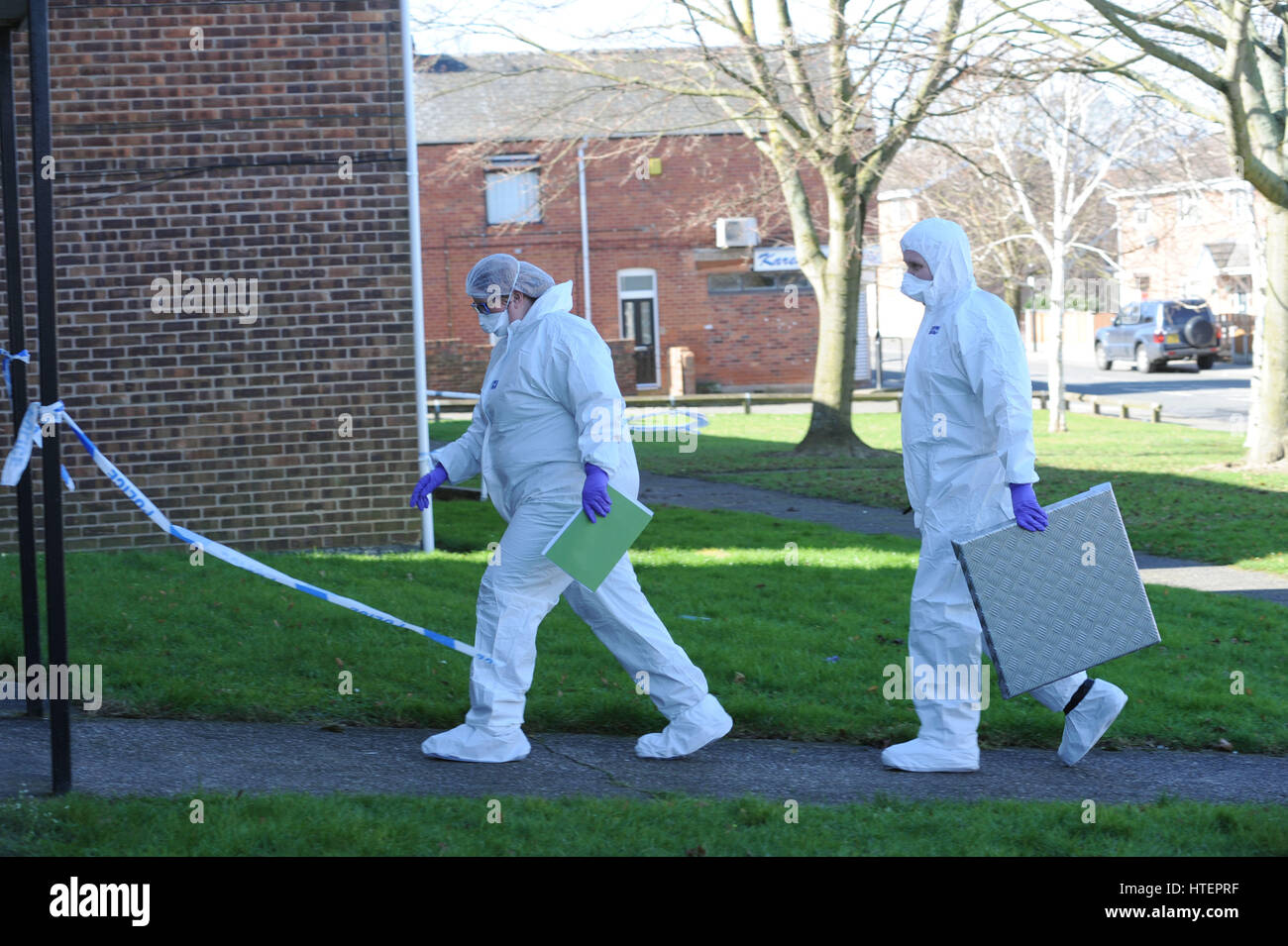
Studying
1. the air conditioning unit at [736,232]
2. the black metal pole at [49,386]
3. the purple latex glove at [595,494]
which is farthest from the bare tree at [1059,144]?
the black metal pole at [49,386]

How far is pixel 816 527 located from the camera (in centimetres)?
1170

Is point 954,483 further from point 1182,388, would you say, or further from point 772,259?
point 1182,388

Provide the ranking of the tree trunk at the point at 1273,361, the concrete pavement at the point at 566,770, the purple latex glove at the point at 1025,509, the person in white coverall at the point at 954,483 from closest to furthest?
the concrete pavement at the point at 566,770, the purple latex glove at the point at 1025,509, the person in white coverall at the point at 954,483, the tree trunk at the point at 1273,361

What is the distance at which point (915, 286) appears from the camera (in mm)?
5512

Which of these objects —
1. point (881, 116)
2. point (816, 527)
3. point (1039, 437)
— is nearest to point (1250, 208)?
point (1039, 437)

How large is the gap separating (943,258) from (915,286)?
17 centimetres

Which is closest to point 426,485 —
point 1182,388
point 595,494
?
point 595,494

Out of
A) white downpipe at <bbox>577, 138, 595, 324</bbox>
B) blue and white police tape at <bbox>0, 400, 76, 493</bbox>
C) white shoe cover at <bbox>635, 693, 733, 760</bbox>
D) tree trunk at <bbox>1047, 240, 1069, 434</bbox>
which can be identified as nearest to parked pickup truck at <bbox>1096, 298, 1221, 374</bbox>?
white downpipe at <bbox>577, 138, 595, 324</bbox>

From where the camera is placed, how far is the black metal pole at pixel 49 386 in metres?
4.54

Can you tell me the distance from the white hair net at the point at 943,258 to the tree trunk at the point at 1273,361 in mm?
10950

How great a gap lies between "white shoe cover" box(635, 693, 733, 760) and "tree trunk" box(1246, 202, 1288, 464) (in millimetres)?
11693

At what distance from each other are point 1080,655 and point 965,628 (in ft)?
1.44

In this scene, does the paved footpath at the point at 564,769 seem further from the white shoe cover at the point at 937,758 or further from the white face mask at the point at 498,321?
the white face mask at the point at 498,321

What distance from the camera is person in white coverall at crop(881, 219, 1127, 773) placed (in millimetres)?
5297
